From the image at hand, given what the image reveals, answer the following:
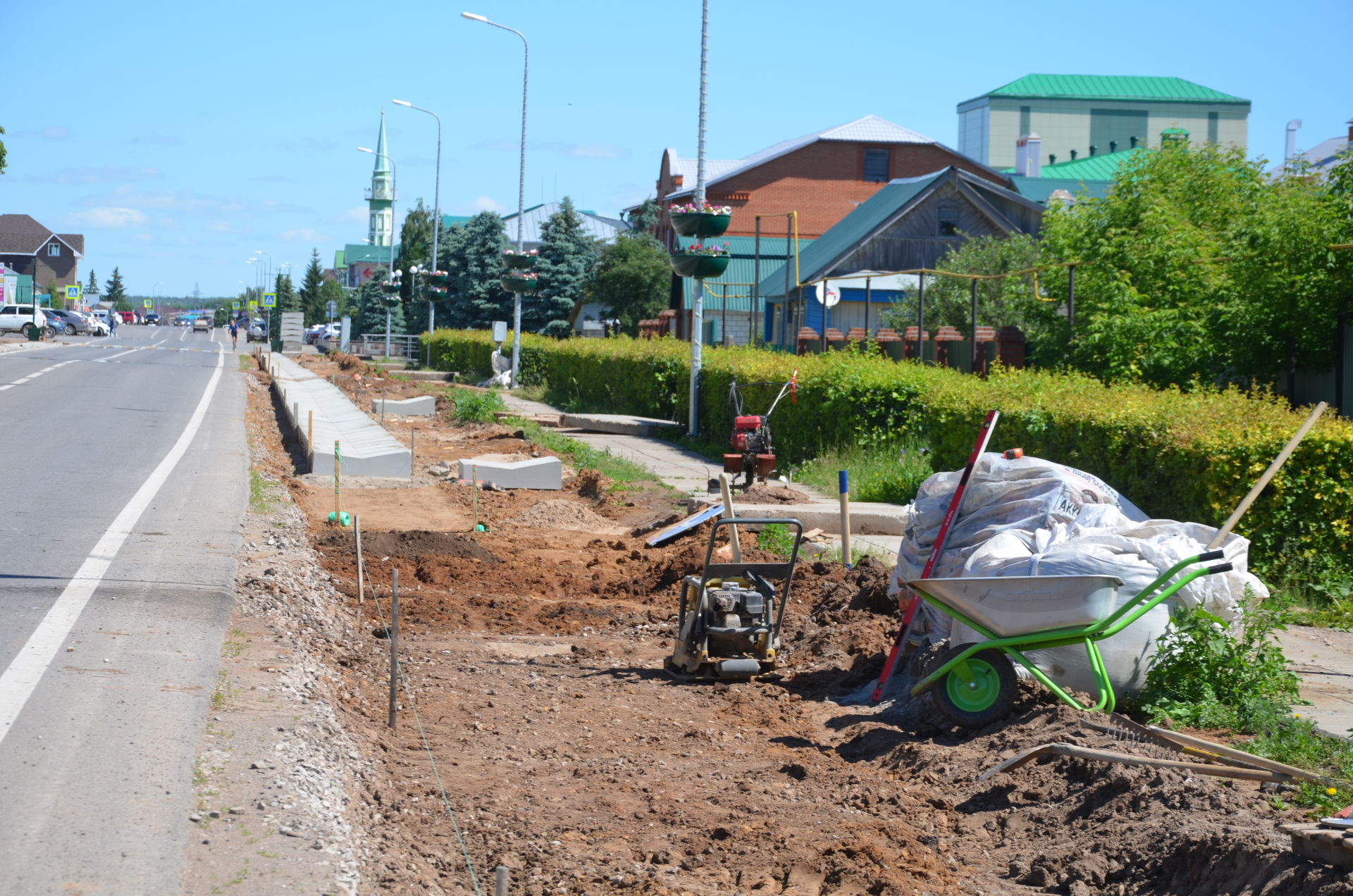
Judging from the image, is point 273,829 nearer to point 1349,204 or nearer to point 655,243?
point 1349,204

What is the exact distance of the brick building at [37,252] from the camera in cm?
14612

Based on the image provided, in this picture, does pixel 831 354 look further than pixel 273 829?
Yes

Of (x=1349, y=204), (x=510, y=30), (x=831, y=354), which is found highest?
(x=510, y=30)

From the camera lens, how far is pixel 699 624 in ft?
25.3

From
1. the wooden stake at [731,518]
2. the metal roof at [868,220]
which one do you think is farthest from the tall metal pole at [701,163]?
the metal roof at [868,220]

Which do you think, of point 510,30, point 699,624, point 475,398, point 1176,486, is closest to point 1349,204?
point 1176,486

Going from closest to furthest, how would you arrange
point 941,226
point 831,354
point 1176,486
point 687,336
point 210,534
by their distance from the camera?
1. point 1176,486
2. point 210,534
3. point 831,354
4. point 941,226
5. point 687,336

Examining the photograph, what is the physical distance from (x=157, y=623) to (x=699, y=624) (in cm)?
337

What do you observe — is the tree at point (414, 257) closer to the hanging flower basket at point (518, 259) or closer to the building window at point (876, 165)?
the hanging flower basket at point (518, 259)

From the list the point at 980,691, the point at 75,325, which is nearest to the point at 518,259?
the point at 980,691

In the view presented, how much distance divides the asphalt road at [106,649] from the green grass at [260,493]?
6.7 inches

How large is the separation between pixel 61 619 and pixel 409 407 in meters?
23.1

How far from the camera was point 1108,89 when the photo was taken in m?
110

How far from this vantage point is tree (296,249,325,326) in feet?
479
